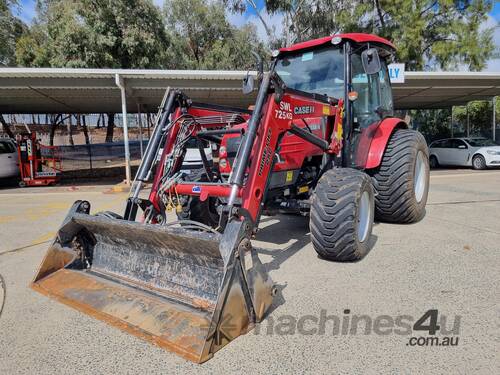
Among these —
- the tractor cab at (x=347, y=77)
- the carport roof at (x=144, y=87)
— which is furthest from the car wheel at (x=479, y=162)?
the tractor cab at (x=347, y=77)

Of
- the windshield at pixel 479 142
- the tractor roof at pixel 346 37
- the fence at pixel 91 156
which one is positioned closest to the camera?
the tractor roof at pixel 346 37

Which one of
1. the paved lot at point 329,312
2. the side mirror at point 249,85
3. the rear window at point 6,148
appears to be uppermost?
the side mirror at point 249,85

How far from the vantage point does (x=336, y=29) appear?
22344mm

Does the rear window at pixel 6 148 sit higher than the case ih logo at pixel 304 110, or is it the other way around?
the case ih logo at pixel 304 110

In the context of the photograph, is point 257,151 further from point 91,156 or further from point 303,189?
point 91,156

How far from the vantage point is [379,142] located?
5055 millimetres

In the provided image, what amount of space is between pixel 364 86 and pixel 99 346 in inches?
170

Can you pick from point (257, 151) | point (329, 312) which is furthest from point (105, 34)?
point (329, 312)

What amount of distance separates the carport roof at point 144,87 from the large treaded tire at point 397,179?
22.0 feet

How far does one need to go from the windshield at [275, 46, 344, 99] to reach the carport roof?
19.3 feet

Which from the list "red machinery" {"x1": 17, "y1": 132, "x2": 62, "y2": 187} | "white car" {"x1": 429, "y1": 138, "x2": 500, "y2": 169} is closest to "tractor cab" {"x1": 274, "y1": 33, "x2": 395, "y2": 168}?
"white car" {"x1": 429, "y1": 138, "x2": 500, "y2": 169}

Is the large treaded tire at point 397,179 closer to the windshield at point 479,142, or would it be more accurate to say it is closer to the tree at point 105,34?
the windshield at point 479,142

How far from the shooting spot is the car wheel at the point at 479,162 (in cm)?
1459

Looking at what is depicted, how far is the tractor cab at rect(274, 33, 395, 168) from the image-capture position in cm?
470
